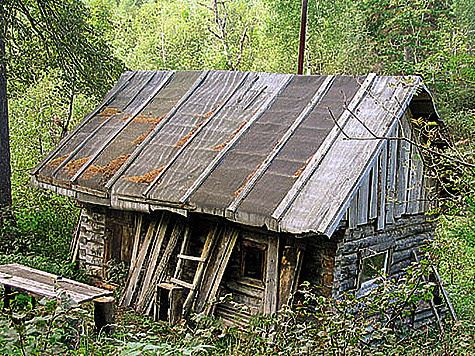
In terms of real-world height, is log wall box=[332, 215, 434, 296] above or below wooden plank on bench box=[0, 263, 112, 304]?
above

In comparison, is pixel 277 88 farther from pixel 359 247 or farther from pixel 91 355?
pixel 91 355

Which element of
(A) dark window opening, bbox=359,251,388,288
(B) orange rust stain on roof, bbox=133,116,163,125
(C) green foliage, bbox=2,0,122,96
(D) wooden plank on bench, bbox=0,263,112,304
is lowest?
(D) wooden plank on bench, bbox=0,263,112,304

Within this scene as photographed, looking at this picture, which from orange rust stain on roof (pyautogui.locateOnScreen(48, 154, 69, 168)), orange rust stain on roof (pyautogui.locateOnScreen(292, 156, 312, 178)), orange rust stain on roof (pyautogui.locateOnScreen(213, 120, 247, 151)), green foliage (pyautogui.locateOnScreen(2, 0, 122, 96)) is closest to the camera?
orange rust stain on roof (pyautogui.locateOnScreen(292, 156, 312, 178))

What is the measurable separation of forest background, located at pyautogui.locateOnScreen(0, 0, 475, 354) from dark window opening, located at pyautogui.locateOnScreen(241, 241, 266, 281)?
167cm

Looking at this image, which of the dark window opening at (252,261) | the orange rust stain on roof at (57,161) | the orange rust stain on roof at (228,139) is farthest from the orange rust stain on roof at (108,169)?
the dark window opening at (252,261)

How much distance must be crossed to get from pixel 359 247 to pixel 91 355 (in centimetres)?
473

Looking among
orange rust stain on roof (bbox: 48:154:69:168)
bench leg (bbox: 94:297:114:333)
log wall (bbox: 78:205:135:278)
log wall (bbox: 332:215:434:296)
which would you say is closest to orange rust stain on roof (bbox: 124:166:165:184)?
log wall (bbox: 78:205:135:278)

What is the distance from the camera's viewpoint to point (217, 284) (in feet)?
28.4

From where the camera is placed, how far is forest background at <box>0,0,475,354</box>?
11.0 metres

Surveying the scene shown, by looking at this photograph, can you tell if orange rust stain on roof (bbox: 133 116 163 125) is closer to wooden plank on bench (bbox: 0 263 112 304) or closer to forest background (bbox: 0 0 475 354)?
forest background (bbox: 0 0 475 354)

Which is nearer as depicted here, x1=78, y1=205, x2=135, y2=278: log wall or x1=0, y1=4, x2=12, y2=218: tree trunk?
x1=78, y1=205, x2=135, y2=278: log wall

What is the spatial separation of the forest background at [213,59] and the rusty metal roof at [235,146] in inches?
50.4

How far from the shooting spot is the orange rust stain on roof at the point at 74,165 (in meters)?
10.6

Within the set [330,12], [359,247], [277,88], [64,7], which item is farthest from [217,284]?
[330,12]
